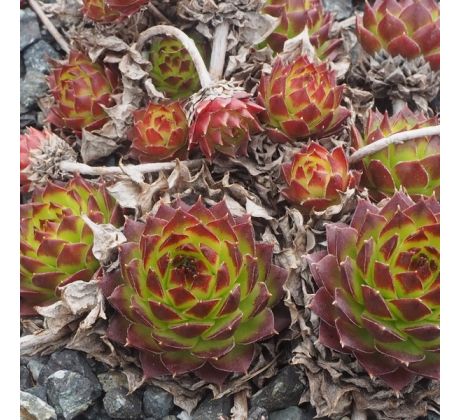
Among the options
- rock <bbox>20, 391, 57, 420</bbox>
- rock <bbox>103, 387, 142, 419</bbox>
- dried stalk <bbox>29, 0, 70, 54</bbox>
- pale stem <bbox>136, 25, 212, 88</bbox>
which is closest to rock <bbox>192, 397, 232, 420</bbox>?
rock <bbox>103, 387, 142, 419</bbox>

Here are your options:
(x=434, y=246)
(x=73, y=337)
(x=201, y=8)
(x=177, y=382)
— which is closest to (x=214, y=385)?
(x=177, y=382)

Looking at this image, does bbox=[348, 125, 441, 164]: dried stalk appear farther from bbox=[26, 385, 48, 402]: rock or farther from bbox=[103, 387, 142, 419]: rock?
bbox=[26, 385, 48, 402]: rock

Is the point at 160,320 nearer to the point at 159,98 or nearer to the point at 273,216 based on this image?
the point at 273,216

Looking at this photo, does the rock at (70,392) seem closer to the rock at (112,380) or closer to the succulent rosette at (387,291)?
the rock at (112,380)

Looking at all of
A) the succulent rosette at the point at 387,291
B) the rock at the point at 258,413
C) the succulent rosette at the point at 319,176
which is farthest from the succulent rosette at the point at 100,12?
the rock at the point at 258,413

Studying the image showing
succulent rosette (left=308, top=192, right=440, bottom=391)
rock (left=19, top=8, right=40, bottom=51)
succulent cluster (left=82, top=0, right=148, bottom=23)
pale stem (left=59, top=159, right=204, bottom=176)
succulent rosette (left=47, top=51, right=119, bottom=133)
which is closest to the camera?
succulent rosette (left=308, top=192, right=440, bottom=391)

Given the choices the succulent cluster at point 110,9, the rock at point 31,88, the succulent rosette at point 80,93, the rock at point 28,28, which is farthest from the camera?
the rock at point 28,28

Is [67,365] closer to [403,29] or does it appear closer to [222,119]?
[222,119]
